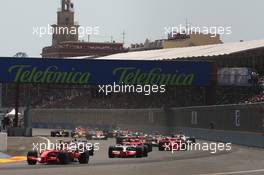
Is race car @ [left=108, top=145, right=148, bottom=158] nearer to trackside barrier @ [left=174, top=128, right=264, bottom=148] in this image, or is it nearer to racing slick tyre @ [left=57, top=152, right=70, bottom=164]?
racing slick tyre @ [left=57, top=152, right=70, bottom=164]

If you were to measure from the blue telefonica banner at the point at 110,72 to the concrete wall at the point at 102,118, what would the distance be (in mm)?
7692

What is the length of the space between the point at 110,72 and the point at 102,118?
24.6 m

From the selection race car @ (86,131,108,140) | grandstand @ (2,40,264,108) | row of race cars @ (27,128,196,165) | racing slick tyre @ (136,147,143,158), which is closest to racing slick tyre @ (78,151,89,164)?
row of race cars @ (27,128,196,165)

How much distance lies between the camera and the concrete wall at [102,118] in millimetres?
59666

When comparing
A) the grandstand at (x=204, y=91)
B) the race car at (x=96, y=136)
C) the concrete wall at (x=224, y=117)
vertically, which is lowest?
the race car at (x=96, y=136)

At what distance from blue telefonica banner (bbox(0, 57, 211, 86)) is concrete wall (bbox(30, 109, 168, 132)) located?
25.2 feet

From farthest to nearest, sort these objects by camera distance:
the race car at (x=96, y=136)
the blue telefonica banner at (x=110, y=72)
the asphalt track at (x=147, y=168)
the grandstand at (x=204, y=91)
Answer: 1. the grandstand at (x=204, y=91)
2. the blue telefonica banner at (x=110, y=72)
3. the race car at (x=96, y=136)
4. the asphalt track at (x=147, y=168)

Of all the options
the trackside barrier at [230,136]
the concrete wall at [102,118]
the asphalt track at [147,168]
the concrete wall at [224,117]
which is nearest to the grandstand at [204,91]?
the concrete wall at [224,117]

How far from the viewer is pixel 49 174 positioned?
16703mm

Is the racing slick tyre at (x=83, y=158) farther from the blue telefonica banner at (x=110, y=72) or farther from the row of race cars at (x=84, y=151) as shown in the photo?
the blue telefonica banner at (x=110, y=72)

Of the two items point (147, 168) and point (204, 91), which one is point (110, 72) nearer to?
point (204, 91)

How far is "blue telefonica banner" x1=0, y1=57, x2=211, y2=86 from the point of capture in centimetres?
4891

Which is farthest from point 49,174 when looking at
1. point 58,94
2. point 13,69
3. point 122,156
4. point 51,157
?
point 58,94

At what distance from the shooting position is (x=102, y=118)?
7419cm
